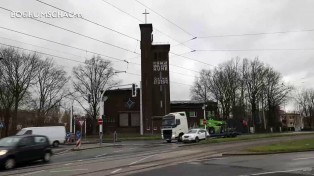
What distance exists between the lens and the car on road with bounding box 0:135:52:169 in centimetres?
2050

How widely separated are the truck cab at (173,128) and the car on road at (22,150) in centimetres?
2465

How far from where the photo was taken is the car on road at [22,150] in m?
20.5

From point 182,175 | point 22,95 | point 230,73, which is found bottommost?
point 182,175

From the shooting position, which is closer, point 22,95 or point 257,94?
point 22,95

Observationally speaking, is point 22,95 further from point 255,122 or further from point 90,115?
point 255,122

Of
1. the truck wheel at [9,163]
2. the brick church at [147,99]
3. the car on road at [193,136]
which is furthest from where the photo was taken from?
the brick church at [147,99]

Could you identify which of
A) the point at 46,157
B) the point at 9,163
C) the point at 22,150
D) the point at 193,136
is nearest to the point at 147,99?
the point at 193,136

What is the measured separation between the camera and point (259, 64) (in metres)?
92.9

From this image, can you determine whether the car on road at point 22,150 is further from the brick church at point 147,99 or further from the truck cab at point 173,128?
the brick church at point 147,99

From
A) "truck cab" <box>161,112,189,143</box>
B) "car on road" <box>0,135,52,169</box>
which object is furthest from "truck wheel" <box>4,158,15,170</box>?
"truck cab" <box>161,112,189,143</box>

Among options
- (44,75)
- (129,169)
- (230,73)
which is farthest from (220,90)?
(129,169)

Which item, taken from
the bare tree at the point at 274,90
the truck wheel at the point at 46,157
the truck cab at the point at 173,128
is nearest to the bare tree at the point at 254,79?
the bare tree at the point at 274,90

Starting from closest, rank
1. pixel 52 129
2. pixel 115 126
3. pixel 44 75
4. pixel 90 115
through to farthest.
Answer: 1. pixel 52 129
2. pixel 44 75
3. pixel 90 115
4. pixel 115 126

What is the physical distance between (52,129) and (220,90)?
167 ft
